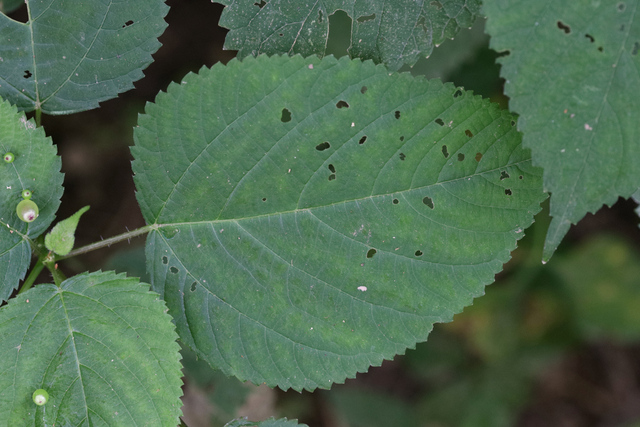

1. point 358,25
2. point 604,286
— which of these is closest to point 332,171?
point 358,25

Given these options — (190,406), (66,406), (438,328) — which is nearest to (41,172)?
(66,406)

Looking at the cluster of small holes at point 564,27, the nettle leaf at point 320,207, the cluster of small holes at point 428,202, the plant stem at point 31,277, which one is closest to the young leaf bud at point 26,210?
the plant stem at point 31,277

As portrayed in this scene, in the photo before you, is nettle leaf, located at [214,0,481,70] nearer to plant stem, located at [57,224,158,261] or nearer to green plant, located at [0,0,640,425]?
green plant, located at [0,0,640,425]

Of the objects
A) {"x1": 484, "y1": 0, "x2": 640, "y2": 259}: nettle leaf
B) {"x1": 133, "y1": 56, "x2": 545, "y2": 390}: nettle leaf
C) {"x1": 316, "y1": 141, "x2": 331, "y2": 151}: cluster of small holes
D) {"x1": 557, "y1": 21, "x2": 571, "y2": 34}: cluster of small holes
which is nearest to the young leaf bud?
{"x1": 133, "y1": 56, "x2": 545, "y2": 390}: nettle leaf

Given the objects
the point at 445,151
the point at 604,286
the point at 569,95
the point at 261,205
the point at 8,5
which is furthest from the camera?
the point at 604,286

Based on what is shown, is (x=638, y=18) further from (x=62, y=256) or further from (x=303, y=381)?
(x=62, y=256)

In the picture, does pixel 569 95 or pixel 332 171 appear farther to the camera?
pixel 332 171

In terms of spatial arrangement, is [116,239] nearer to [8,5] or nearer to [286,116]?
[286,116]
